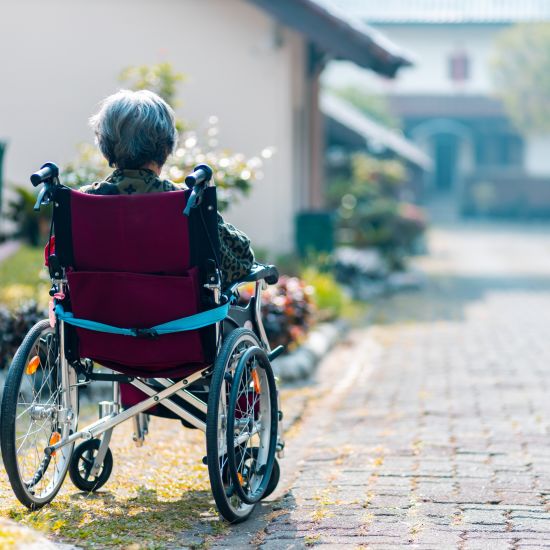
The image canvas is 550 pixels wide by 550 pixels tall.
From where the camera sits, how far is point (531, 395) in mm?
7828

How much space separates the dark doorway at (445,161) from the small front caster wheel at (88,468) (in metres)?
43.3

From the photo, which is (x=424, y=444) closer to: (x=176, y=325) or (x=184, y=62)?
(x=176, y=325)

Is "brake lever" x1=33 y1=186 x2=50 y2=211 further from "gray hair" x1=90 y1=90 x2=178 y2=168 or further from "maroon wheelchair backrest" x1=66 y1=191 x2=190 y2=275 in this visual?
"gray hair" x1=90 y1=90 x2=178 y2=168

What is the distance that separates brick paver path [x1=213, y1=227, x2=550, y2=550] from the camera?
14.6ft

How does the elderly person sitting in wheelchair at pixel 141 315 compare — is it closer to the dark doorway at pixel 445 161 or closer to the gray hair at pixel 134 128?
the gray hair at pixel 134 128

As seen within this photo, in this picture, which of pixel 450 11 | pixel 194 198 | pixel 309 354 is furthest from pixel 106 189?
pixel 450 11

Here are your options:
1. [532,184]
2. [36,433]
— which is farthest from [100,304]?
[532,184]

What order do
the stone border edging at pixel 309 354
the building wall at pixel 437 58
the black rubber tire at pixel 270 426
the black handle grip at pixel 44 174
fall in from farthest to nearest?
the building wall at pixel 437 58 → the stone border edging at pixel 309 354 → the black rubber tire at pixel 270 426 → the black handle grip at pixel 44 174

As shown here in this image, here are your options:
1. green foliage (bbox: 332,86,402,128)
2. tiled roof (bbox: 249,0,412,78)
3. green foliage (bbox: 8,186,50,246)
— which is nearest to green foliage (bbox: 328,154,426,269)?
tiled roof (bbox: 249,0,412,78)

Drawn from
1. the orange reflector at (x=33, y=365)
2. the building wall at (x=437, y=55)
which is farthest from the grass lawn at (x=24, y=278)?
the building wall at (x=437, y=55)

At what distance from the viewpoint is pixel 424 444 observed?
6184 millimetres

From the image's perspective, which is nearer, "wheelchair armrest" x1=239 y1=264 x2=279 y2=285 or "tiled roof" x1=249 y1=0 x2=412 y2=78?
"wheelchair armrest" x1=239 y1=264 x2=279 y2=285

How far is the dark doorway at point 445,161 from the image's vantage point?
156ft

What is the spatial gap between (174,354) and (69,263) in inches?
20.8
